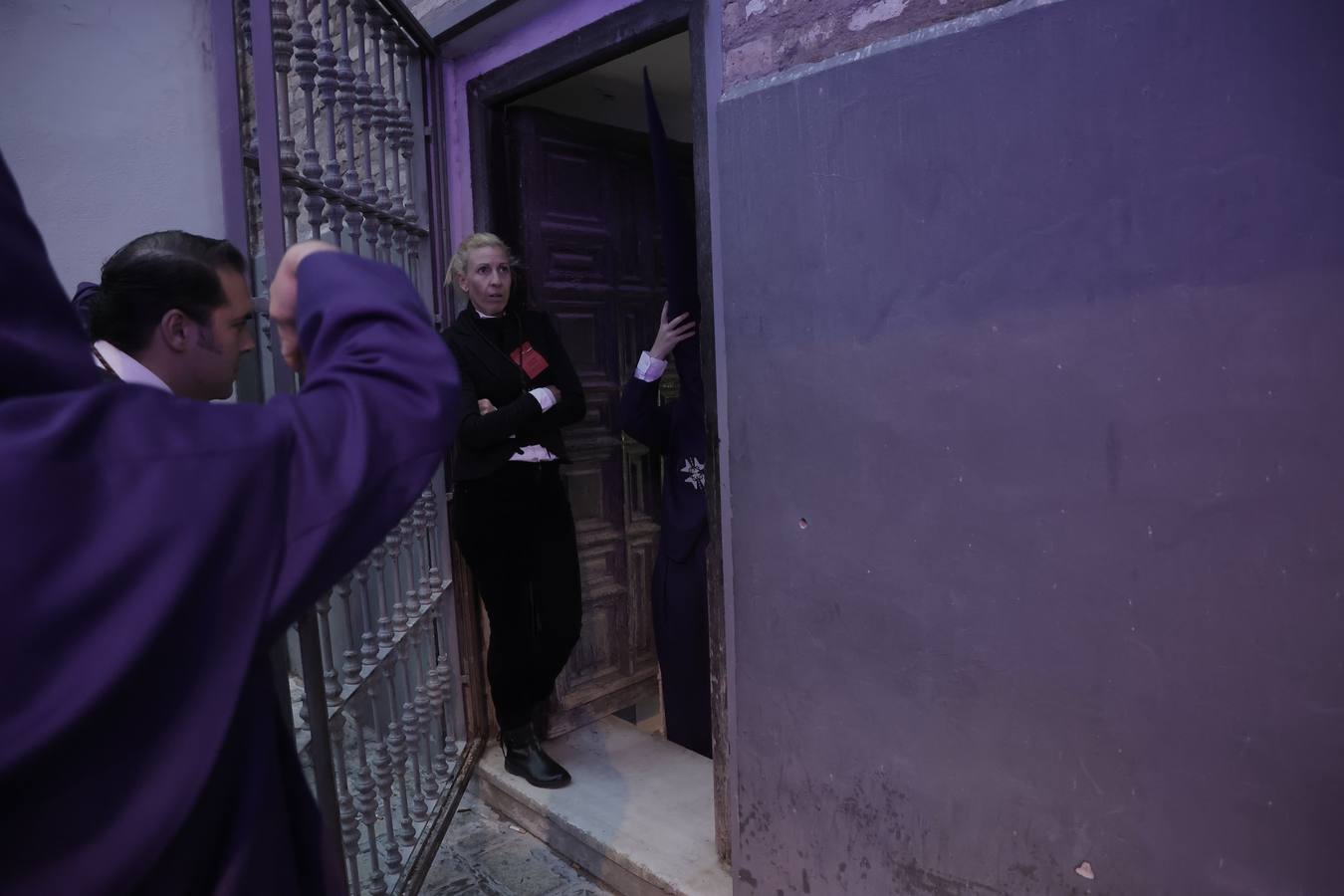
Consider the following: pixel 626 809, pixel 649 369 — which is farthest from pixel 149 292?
pixel 626 809

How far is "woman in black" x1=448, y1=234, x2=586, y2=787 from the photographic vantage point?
300cm

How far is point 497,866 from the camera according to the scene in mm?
2939

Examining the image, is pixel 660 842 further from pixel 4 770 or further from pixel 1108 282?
pixel 4 770

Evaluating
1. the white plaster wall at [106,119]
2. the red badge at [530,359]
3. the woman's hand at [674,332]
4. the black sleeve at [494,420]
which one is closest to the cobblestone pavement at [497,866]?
the black sleeve at [494,420]

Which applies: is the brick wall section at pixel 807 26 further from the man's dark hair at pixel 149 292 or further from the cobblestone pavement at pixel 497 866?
the cobblestone pavement at pixel 497 866

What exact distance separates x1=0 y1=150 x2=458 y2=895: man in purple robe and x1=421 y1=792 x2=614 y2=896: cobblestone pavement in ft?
7.53

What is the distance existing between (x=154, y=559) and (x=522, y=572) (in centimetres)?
259

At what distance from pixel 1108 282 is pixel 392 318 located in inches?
53.0

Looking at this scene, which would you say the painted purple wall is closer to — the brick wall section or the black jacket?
the brick wall section

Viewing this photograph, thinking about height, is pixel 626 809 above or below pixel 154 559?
below

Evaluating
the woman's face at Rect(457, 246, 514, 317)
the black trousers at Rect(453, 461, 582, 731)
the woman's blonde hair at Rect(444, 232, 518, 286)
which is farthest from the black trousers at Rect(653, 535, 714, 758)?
the woman's blonde hair at Rect(444, 232, 518, 286)

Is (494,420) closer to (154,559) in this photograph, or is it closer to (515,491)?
(515,491)

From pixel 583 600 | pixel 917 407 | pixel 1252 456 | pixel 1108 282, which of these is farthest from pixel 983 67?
pixel 583 600

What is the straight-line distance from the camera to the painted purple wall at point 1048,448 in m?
1.43
